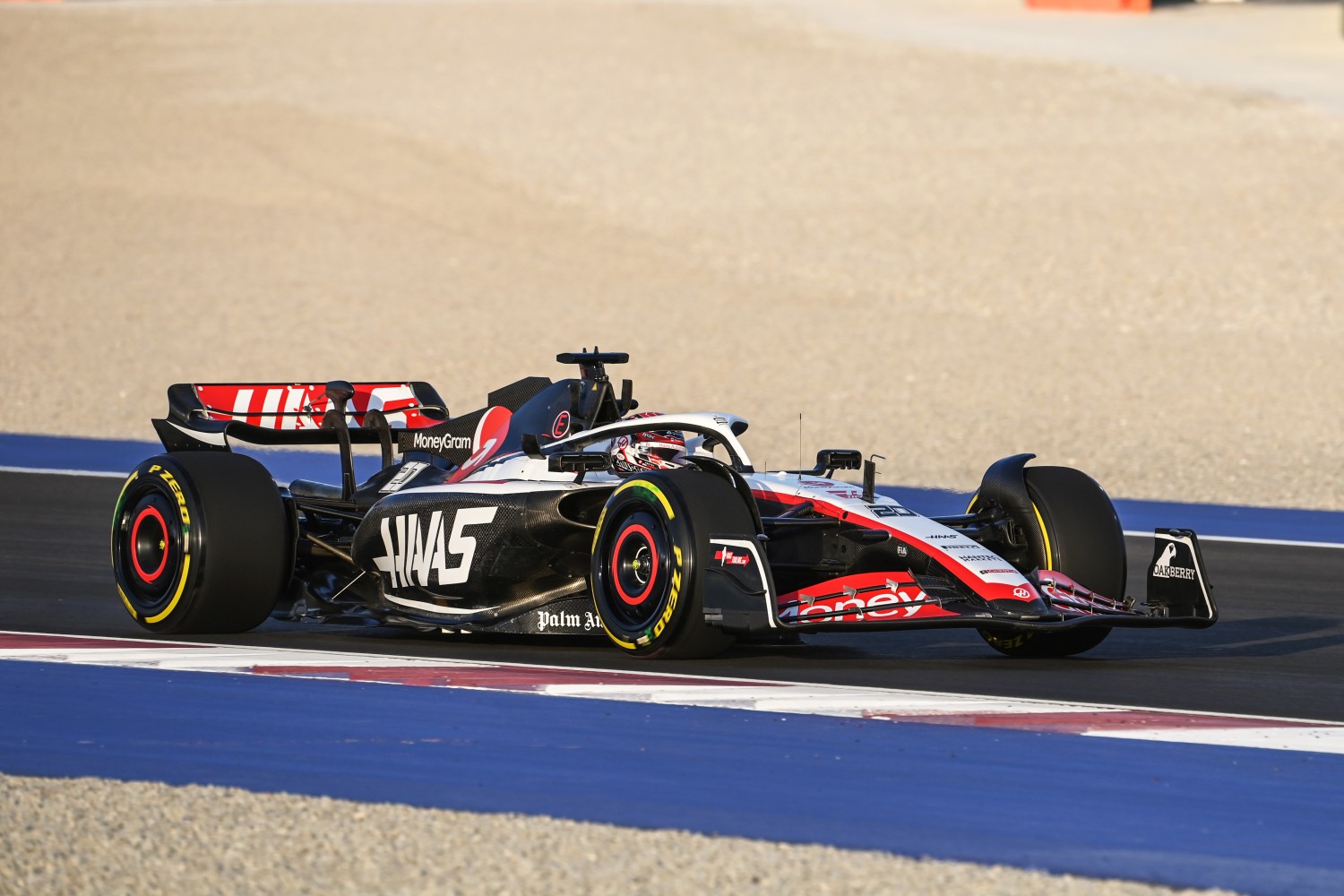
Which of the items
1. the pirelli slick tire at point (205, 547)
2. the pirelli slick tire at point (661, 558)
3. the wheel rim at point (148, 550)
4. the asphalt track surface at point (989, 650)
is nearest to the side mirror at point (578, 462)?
the pirelli slick tire at point (661, 558)

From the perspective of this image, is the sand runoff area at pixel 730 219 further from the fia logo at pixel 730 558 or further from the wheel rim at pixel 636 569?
the fia logo at pixel 730 558

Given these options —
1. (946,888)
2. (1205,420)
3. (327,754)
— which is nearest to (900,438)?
(1205,420)

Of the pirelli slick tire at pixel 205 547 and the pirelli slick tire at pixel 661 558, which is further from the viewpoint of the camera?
the pirelli slick tire at pixel 205 547

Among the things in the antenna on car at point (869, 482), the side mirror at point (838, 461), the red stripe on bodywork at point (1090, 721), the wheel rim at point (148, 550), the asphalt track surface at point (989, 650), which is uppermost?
the side mirror at point (838, 461)

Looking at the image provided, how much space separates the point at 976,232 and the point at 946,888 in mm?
27995

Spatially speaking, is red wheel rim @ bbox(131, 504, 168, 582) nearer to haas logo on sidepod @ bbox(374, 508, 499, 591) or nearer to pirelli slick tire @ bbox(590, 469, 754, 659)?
haas logo on sidepod @ bbox(374, 508, 499, 591)

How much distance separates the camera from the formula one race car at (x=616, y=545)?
8.56m

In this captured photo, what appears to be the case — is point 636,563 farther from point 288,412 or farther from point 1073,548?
point 288,412

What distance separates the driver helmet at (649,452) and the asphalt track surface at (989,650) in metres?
0.79

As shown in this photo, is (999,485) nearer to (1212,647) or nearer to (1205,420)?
(1212,647)

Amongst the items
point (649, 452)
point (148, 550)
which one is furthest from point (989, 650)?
point (148, 550)

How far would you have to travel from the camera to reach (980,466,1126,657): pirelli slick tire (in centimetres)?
935

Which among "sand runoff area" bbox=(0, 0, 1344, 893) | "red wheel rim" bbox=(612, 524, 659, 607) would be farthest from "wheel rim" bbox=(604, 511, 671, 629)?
"sand runoff area" bbox=(0, 0, 1344, 893)

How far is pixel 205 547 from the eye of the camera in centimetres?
950
